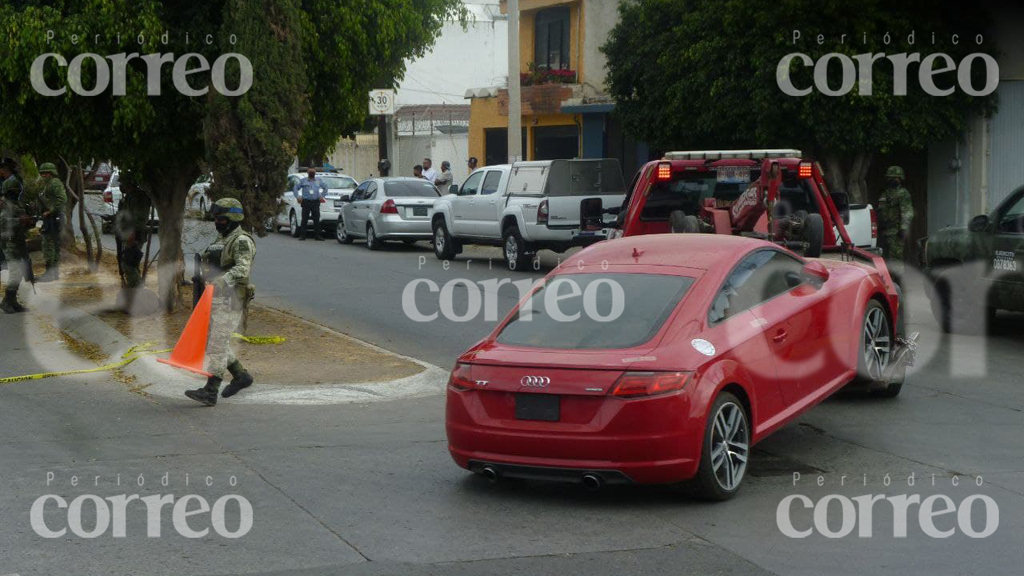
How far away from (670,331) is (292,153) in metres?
7.75

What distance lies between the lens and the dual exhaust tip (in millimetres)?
7543

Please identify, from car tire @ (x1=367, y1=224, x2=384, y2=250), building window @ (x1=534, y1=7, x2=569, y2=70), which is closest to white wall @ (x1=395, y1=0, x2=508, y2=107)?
building window @ (x1=534, y1=7, x2=569, y2=70)

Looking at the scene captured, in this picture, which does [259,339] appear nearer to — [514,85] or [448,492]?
[448,492]

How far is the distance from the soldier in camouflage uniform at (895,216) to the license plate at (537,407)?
39.9 feet

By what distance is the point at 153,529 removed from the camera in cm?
720

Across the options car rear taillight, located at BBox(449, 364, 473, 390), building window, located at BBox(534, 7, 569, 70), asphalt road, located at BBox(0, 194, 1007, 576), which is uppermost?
building window, located at BBox(534, 7, 569, 70)

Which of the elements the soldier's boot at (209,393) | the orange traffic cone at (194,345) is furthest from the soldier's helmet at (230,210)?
the soldier's boot at (209,393)

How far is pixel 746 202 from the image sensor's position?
1260 centimetres

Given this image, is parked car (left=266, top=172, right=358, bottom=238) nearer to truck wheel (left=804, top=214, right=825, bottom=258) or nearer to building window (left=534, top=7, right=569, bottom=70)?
building window (left=534, top=7, right=569, bottom=70)

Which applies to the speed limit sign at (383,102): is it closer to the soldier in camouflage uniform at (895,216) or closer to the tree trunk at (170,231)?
the tree trunk at (170,231)

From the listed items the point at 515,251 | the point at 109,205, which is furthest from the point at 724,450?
the point at 109,205

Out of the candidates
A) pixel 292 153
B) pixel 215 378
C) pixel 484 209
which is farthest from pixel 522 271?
pixel 215 378

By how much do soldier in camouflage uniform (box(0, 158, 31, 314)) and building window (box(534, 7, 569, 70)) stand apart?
2014cm

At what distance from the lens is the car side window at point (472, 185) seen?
25.2 metres
